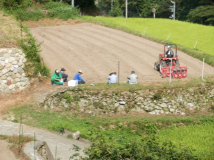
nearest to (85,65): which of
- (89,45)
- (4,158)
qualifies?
(89,45)

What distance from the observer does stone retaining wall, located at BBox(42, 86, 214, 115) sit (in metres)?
17.6

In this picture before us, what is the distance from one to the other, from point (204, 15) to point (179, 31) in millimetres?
22499

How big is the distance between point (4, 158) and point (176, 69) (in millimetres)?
13583

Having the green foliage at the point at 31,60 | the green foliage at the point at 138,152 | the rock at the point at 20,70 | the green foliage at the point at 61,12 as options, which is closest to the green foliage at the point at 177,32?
the green foliage at the point at 61,12

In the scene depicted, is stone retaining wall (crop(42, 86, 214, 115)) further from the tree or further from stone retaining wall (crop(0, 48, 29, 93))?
the tree

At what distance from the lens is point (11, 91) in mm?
18188

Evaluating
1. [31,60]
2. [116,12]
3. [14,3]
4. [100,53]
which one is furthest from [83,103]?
[116,12]

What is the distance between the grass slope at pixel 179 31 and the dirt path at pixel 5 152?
23805 mm

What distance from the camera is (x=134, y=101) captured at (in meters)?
18.3

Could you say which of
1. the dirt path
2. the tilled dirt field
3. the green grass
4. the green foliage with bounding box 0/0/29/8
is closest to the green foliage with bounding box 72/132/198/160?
the dirt path

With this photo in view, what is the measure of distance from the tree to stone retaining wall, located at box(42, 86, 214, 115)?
44.6 m

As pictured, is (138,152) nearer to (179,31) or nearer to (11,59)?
(11,59)

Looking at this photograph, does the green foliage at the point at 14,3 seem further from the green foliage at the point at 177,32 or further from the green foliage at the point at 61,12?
the green foliage at the point at 177,32

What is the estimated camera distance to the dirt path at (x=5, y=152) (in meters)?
11.0
